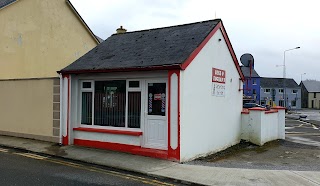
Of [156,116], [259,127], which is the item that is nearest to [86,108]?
[156,116]

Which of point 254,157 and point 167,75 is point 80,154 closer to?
point 167,75

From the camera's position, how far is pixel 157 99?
10.3 metres

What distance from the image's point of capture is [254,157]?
436 inches

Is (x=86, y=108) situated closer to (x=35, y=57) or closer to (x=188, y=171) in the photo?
(x=188, y=171)

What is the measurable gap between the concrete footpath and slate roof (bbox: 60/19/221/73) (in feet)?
9.44

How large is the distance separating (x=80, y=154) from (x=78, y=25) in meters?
14.4

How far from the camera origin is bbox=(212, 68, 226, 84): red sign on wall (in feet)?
38.0

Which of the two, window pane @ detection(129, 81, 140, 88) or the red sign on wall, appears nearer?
window pane @ detection(129, 81, 140, 88)

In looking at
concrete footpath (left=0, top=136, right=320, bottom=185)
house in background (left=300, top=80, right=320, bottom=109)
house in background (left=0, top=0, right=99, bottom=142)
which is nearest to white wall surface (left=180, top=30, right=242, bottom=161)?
concrete footpath (left=0, top=136, right=320, bottom=185)

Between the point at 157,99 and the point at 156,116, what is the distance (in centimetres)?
55

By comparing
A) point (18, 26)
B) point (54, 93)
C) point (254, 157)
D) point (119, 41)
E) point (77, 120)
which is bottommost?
point (254, 157)

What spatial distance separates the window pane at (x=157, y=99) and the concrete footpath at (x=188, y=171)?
5.08 ft

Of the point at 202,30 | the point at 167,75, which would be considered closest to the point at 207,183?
the point at 167,75

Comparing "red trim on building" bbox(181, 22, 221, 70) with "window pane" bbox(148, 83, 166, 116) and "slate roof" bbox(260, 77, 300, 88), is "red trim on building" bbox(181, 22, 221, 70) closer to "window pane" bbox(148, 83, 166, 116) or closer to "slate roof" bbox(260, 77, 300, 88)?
"window pane" bbox(148, 83, 166, 116)
